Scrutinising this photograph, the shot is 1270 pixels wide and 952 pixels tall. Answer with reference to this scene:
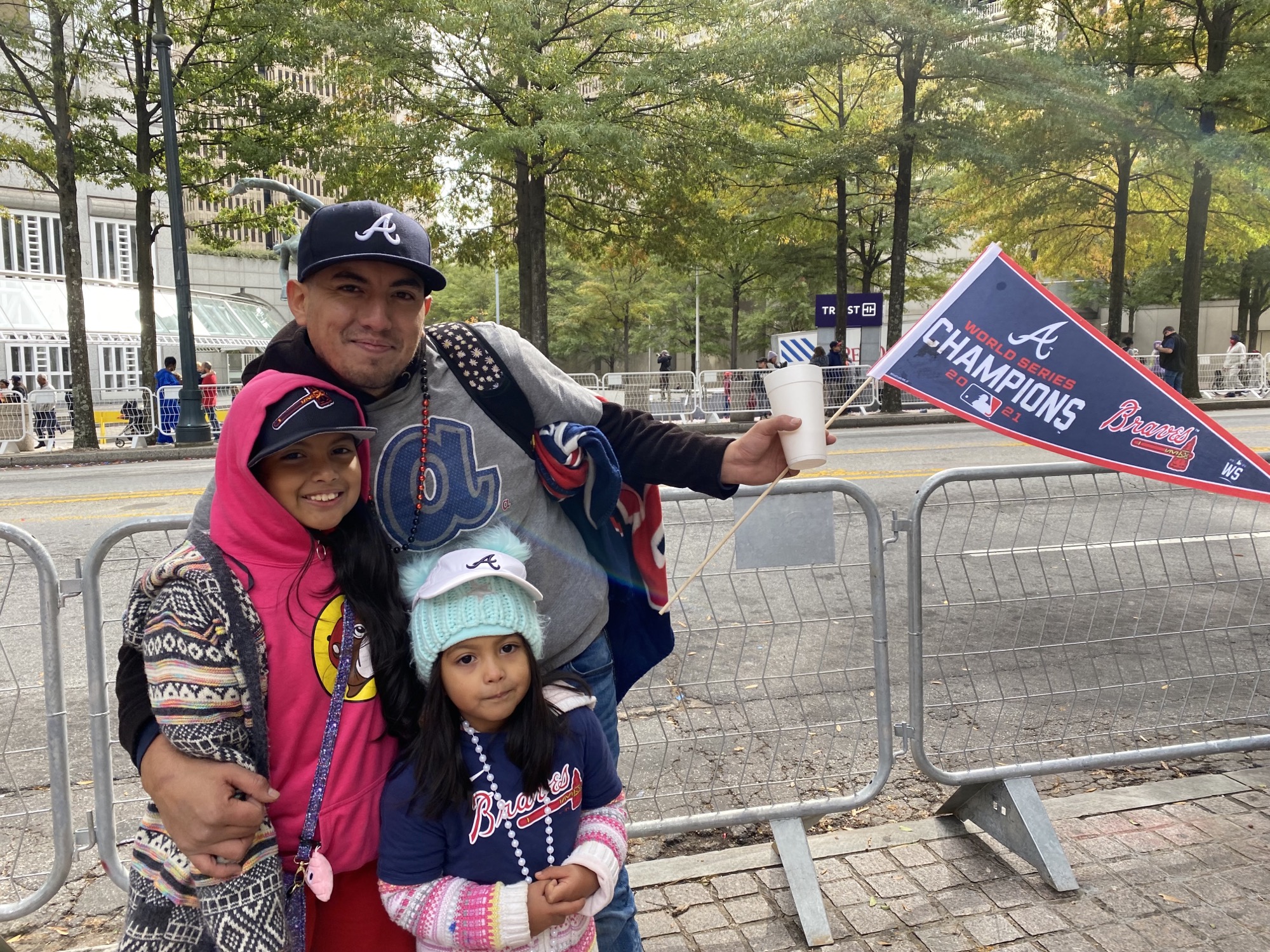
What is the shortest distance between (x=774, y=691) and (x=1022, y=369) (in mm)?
2592

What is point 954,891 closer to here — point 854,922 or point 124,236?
point 854,922

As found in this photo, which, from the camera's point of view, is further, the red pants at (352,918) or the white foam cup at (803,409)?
the white foam cup at (803,409)

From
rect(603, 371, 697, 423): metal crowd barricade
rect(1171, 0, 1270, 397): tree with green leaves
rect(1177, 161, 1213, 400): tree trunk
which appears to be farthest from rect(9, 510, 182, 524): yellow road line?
rect(1177, 161, 1213, 400): tree trunk

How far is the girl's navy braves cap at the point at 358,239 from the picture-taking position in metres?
1.81

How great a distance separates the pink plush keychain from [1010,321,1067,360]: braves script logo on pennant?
2144 mm

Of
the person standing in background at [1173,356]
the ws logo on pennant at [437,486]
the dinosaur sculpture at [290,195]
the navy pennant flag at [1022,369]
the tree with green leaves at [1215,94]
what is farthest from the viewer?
the person standing in background at [1173,356]

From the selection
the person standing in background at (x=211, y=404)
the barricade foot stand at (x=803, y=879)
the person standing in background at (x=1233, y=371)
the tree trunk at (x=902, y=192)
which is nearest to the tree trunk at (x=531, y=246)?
the person standing in background at (x=211, y=404)

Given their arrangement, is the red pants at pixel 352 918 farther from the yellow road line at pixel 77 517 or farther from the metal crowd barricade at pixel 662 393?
the metal crowd barricade at pixel 662 393

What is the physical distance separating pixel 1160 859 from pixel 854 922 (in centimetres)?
113

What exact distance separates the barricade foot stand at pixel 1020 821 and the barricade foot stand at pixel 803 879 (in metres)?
0.68

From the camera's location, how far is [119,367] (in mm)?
37344

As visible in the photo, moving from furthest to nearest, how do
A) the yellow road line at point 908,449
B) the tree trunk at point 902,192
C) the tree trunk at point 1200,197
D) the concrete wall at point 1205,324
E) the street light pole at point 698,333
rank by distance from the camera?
1. the concrete wall at point 1205,324
2. the street light pole at point 698,333
3. the tree trunk at point 1200,197
4. the tree trunk at point 902,192
5. the yellow road line at point 908,449

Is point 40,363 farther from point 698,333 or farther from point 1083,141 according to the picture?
point 1083,141

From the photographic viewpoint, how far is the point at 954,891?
2984 mm
